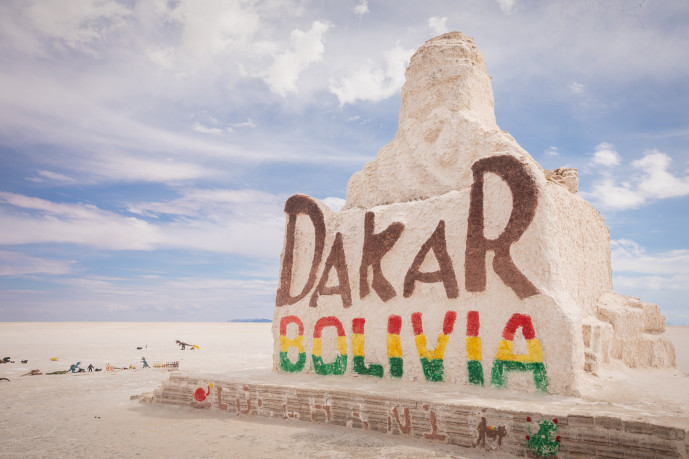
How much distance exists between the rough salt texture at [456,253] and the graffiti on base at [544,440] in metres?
1.17

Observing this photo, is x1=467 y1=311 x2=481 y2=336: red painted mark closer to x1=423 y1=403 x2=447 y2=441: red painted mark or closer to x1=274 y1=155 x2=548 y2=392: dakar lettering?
x1=274 y1=155 x2=548 y2=392: dakar lettering

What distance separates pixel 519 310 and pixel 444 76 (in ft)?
15.0

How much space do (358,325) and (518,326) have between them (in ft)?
8.11

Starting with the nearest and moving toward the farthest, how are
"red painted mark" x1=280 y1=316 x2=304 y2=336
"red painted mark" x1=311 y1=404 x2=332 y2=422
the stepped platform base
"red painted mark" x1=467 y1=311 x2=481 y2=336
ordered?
the stepped platform base
"red painted mark" x1=311 y1=404 x2=332 y2=422
"red painted mark" x1=467 y1=311 x2=481 y2=336
"red painted mark" x1=280 y1=316 x2=304 y2=336

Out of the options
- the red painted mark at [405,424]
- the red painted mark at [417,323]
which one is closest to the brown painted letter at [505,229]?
the red painted mark at [417,323]

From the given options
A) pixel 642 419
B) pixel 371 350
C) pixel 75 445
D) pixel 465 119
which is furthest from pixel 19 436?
pixel 465 119

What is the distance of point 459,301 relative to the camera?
601cm

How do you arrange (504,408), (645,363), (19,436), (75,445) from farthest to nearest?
1. (645,363)
2. (19,436)
3. (75,445)
4. (504,408)

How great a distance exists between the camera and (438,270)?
6316mm

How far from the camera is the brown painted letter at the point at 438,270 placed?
20.2ft

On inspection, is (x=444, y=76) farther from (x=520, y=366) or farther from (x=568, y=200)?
(x=520, y=366)

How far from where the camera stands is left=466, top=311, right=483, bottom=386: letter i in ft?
18.5

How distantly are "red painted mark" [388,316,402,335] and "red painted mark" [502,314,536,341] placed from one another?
5.08 ft

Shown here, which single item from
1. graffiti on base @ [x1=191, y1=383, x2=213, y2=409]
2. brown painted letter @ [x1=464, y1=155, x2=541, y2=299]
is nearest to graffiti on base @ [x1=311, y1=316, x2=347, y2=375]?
graffiti on base @ [x1=191, y1=383, x2=213, y2=409]
